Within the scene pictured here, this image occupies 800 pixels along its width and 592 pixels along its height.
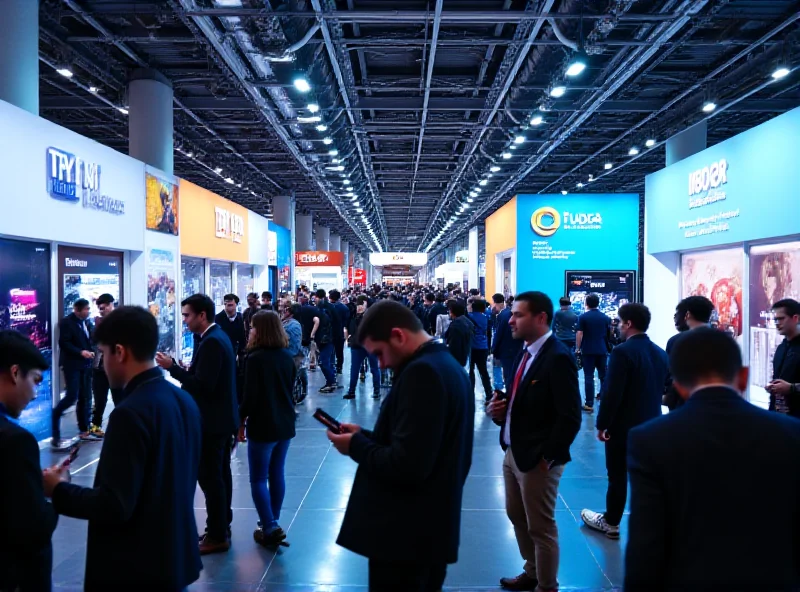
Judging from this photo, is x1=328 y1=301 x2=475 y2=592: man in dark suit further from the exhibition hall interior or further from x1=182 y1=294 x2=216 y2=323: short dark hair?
x1=182 y1=294 x2=216 y2=323: short dark hair

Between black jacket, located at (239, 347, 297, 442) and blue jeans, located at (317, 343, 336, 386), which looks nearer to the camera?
black jacket, located at (239, 347, 297, 442)

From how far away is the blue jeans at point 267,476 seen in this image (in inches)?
152

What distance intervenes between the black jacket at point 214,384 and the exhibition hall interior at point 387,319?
0.02 meters

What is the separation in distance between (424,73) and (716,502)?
33.6 feet

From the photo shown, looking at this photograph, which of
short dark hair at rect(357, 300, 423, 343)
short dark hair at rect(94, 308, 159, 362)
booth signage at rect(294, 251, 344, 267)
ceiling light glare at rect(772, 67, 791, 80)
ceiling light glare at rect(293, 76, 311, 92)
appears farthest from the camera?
booth signage at rect(294, 251, 344, 267)

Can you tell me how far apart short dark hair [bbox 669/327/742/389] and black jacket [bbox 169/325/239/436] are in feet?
9.12

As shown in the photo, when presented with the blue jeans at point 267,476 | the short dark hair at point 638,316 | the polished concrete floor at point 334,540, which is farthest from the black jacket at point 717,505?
the blue jeans at point 267,476

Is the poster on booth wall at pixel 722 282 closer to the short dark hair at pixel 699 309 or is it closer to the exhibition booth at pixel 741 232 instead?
the exhibition booth at pixel 741 232

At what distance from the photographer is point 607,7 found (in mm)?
6762

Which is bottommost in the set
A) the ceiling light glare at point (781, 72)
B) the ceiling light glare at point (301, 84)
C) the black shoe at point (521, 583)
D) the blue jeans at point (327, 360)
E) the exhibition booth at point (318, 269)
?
the black shoe at point (521, 583)

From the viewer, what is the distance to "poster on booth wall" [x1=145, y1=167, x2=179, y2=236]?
902cm

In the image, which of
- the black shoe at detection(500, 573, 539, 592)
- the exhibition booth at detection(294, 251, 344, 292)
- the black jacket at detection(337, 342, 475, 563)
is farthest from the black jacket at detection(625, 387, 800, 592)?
the exhibition booth at detection(294, 251, 344, 292)

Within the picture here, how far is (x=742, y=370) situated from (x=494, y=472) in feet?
14.1

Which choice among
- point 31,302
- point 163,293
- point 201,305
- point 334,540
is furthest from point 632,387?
point 163,293
